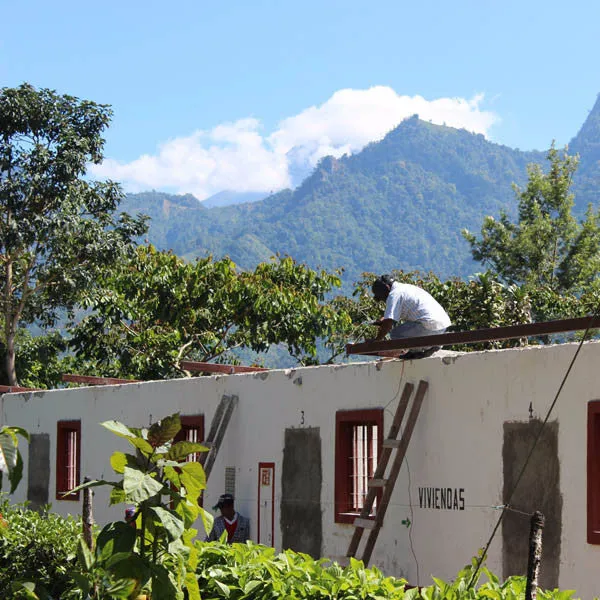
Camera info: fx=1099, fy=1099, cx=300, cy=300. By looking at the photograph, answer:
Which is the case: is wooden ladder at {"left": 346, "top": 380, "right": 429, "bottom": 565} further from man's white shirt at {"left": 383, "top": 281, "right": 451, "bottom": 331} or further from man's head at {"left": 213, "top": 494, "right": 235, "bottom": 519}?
man's head at {"left": 213, "top": 494, "right": 235, "bottom": 519}

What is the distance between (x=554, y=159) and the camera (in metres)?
38.6

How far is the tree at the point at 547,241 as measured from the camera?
37312 millimetres

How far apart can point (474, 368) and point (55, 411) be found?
874cm

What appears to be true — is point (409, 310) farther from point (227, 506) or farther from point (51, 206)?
point (51, 206)

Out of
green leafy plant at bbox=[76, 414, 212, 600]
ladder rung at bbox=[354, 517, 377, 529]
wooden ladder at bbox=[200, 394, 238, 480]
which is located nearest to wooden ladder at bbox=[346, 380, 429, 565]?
ladder rung at bbox=[354, 517, 377, 529]

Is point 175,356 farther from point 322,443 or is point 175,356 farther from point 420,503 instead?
point 420,503

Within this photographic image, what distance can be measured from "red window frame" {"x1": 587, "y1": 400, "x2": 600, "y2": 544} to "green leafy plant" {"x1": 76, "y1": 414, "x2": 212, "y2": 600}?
374cm

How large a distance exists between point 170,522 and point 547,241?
32.8 metres

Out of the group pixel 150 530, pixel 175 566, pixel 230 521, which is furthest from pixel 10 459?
pixel 230 521

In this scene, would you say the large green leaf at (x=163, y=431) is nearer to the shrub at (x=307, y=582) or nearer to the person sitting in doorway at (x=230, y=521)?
the shrub at (x=307, y=582)

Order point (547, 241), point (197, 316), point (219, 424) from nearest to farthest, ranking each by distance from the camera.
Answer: point (219, 424)
point (197, 316)
point (547, 241)

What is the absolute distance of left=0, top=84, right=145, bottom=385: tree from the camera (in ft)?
67.7

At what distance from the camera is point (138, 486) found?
20.4 ft

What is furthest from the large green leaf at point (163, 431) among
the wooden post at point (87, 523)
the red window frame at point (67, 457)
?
the red window frame at point (67, 457)
